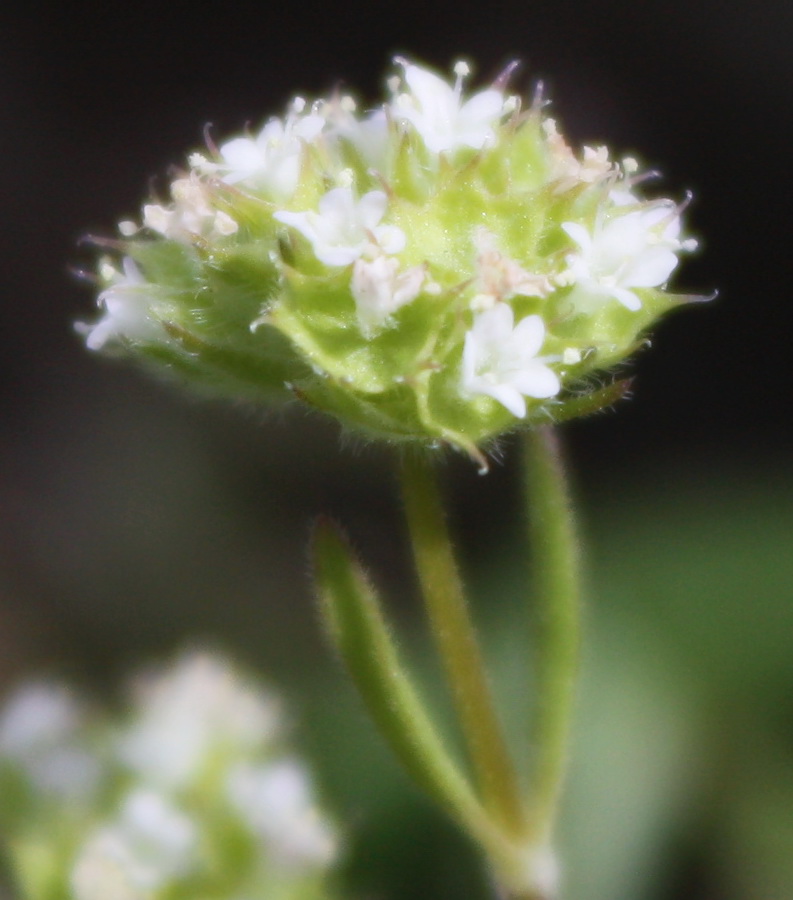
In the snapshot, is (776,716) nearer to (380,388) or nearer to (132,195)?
(380,388)

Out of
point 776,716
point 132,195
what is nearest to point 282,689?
point 776,716

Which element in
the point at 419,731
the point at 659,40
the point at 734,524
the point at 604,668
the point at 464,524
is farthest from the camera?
the point at 659,40

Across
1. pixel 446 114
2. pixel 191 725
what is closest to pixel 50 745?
pixel 191 725

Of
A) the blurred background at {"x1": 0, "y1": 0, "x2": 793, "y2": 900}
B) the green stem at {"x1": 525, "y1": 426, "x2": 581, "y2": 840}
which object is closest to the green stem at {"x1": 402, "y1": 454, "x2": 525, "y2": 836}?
the green stem at {"x1": 525, "y1": 426, "x2": 581, "y2": 840}

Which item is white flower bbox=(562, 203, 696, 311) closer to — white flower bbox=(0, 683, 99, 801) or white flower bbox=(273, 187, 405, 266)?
white flower bbox=(273, 187, 405, 266)

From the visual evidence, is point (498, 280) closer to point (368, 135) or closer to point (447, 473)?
point (368, 135)

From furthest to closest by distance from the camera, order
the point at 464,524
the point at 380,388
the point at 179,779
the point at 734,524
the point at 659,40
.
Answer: the point at 659,40, the point at 464,524, the point at 734,524, the point at 179,779, the point at 380,388
